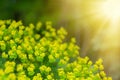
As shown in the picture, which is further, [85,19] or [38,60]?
[85,19]

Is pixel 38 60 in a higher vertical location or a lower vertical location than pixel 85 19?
lower

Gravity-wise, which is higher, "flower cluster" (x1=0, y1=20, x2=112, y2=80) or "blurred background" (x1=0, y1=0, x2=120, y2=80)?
"blurred background" (x1=0, y1=0, x2=120, y2=80)

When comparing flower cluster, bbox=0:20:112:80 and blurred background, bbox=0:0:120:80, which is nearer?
flower cluster, bbox=0:20:112:80

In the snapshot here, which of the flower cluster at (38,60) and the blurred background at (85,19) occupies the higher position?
the blurred background at (85,19)

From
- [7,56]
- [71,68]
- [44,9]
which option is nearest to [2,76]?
[7,56]

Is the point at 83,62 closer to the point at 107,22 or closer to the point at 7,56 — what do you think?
the point at 7,56
